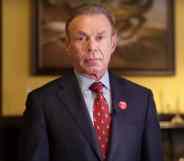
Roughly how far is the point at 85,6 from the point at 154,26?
2515mm

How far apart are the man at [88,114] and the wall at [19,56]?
2.43 m

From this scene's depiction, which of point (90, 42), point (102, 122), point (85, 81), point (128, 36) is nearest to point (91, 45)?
point (90, 42)

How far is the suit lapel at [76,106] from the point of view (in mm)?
1236

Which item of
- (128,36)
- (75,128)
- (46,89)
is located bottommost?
(75,128)

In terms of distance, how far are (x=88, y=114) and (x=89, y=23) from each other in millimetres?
255

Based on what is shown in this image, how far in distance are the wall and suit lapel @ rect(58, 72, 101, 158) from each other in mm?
2409

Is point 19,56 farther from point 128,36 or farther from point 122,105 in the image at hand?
point 122,105

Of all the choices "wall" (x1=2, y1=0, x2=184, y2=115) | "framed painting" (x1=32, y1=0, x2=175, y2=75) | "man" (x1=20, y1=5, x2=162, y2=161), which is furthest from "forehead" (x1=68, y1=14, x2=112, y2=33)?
"wall" (x1=2, y1=0, x2=184, y2=115)

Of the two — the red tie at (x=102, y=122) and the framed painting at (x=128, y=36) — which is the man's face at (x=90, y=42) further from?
the framed painting at (x=128, y=36)

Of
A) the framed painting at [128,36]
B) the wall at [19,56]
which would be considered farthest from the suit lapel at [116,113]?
the wall at [19,56]

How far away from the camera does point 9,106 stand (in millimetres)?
3740

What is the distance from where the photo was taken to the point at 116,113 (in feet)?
4.20

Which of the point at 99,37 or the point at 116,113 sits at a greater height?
the point at 99,37

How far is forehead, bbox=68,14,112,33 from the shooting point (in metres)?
1.25
